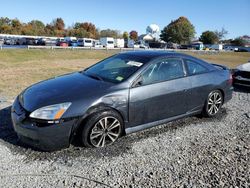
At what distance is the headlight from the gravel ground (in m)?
0.57

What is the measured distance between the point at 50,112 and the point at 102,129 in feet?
2.67

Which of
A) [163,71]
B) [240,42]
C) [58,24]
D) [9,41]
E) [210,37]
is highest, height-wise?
[58,24]

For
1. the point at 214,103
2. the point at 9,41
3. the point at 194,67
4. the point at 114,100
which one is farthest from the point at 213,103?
the point at 9,41

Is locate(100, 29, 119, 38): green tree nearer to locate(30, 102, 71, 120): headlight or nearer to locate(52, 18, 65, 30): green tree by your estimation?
locate(52, 18, 65, 30): green tree

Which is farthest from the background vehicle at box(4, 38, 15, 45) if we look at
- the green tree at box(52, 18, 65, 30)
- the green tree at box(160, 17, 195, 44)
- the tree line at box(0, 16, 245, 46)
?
the green tree at box(160, 17, 195, 44)

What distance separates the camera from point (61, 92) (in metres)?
3.82

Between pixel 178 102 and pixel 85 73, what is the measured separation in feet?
6.05

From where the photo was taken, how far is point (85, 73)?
4867mm

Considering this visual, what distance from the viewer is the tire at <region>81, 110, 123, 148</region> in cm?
366

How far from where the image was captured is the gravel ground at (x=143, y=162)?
3.07 m

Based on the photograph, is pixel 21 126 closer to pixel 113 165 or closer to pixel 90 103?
pixel 90 103

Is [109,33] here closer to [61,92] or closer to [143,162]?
[61,92]

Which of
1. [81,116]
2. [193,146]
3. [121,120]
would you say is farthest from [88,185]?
[193,146]

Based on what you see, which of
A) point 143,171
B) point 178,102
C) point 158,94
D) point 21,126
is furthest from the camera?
point 178,102
